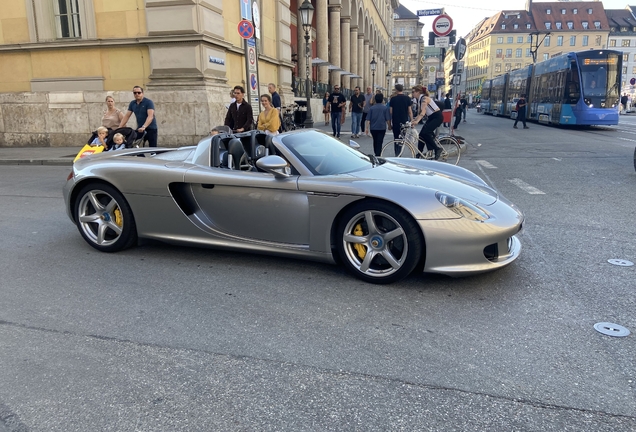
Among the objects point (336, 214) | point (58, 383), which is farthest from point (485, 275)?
point (58, 383)

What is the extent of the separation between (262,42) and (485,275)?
1672cm

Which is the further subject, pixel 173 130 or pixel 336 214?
pixel 173 130

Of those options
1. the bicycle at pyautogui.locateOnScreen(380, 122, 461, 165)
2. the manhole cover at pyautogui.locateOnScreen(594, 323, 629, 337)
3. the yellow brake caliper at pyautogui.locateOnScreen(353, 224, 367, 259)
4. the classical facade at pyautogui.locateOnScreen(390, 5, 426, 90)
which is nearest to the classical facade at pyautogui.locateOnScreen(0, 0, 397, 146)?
→ the bicycle at pyautogui.locateOnScreen(380, 122, 461, 165)

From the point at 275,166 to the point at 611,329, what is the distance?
256 cm

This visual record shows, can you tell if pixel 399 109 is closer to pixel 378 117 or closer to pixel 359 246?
pixel 378 117

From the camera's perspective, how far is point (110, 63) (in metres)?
14.9

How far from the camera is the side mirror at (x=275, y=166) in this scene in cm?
389

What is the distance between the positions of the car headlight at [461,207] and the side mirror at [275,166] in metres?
1.22

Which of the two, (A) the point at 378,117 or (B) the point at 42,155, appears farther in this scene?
(B) the point at 42,155

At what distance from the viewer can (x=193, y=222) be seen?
4324mm

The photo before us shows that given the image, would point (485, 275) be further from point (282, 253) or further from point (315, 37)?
point (315, 37)

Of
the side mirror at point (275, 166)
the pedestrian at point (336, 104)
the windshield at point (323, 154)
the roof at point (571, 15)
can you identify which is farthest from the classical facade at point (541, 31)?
the side mirror at point (275, 166)

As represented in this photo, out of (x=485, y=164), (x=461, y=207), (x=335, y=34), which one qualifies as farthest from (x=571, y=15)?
(x=461, y=207)

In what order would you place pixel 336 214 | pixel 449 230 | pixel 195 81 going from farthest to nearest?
pixel 195 81
pixel 336 214
pixel 449 230
